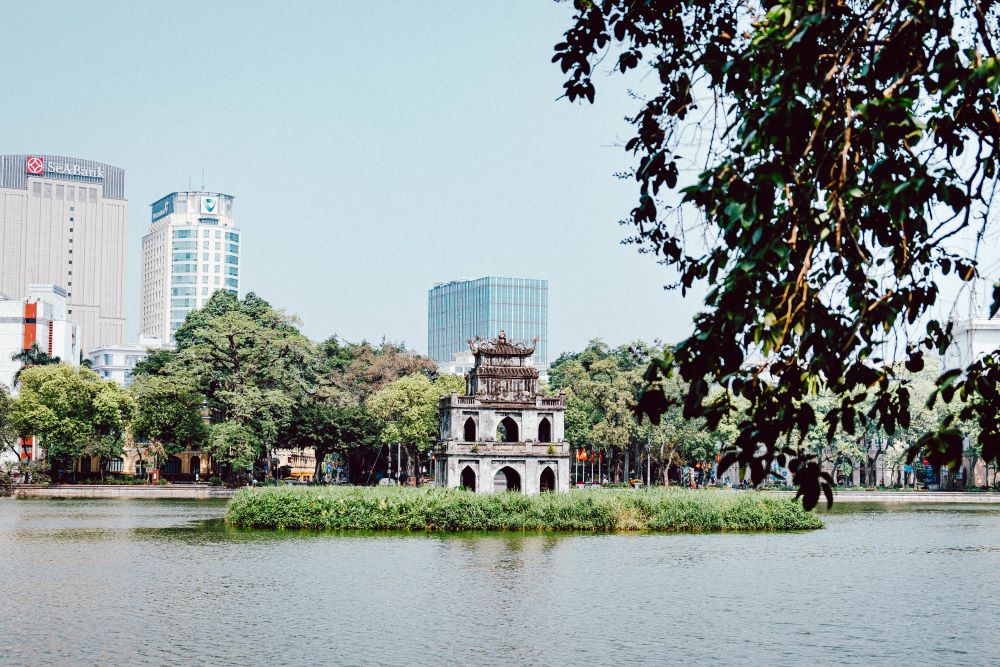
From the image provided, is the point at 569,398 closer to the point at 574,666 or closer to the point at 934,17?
the point at 574,666

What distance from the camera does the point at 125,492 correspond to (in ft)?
243

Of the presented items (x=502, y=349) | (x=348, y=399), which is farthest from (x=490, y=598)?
(x=348, y=399)

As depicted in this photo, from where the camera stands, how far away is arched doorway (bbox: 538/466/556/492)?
56812 mm

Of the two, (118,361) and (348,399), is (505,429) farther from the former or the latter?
(118,361)

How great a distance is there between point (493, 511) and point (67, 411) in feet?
142

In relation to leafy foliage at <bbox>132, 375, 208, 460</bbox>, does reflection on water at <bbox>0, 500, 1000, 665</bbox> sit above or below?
below

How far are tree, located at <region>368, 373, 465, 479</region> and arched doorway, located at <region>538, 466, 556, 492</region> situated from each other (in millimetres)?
21391

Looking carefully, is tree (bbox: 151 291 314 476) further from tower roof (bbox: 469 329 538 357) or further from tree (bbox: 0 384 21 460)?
tower roof (bbox: 469 329 538 357)

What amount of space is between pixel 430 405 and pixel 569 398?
48.7 feet

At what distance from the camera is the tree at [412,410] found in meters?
77.8

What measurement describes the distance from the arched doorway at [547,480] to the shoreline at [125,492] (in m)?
22.4

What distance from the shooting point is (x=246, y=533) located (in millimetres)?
39875

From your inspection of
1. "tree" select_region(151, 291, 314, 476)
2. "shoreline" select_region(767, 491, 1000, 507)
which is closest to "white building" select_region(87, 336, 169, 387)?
"tree" select_region(151, 291, 314, 476)

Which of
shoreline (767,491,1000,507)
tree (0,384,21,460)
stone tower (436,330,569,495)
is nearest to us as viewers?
stone tower (436,330,569,495)
